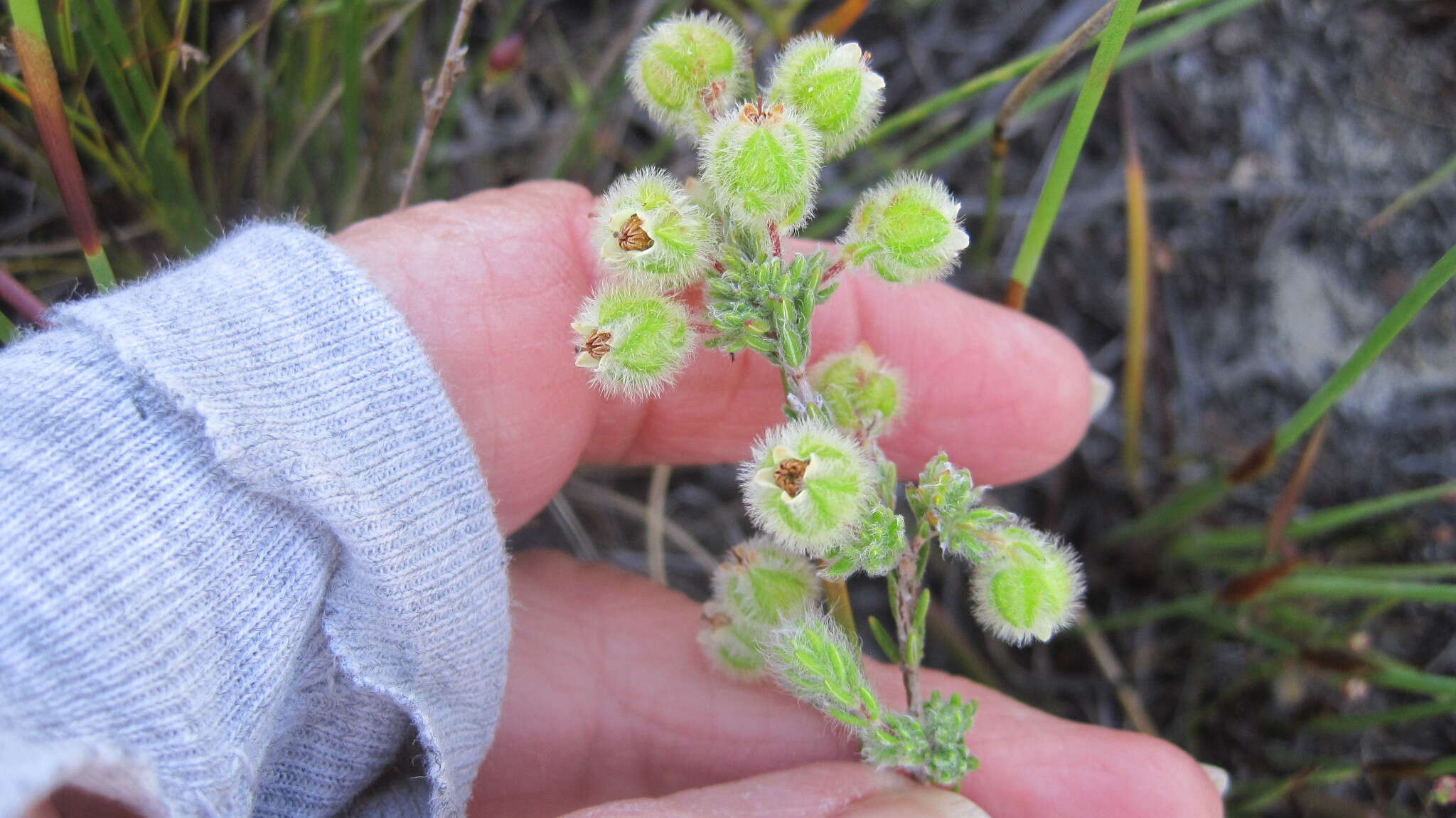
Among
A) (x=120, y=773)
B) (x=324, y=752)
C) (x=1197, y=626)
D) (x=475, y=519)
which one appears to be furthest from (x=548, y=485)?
(x=1197, y=626)

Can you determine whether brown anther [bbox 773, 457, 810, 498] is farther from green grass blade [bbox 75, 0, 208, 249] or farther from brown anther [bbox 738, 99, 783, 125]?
green grass blade [bbox 75, 0, 208, 249]

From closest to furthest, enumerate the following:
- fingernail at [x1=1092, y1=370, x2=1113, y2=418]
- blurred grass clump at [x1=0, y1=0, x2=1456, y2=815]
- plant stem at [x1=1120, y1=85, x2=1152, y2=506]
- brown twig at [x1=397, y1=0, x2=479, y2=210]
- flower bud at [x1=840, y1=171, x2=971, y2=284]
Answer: flower bud at [x1=840, y1=171, x2=971, y2=284], brown twig at [x1=397, y1=0, x2=479, y2=210], blurred grass clump at [x1=0, y1=0, x2=1456, y2=815], plant stem at [x1=1120, y1=85, x2=1152, y2=506], fingernail at [x1=1092, y1=370, x2=1113, y2=418]

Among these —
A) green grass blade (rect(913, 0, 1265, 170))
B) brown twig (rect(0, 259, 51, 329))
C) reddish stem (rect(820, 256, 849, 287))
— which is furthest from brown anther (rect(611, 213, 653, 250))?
green grass blade (rect(913, 0, 1265, 170))

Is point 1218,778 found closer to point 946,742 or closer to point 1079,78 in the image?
point 946,742

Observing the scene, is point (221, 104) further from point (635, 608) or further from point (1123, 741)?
point (1123, 741)

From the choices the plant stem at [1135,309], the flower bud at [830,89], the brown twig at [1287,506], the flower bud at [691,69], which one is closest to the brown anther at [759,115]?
the flower bud at [830,89]

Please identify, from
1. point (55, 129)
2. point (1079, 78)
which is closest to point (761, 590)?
point (55, 129)
